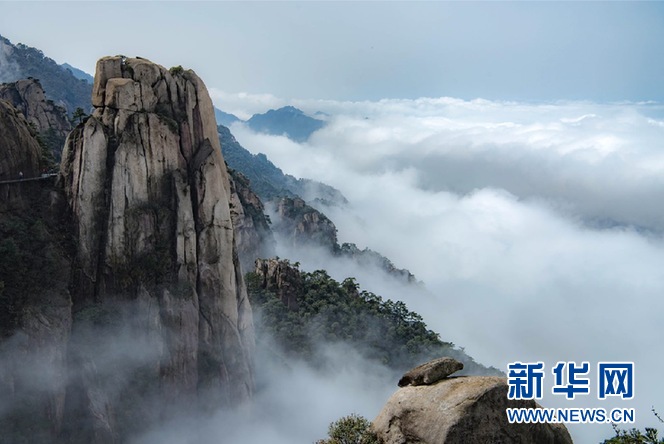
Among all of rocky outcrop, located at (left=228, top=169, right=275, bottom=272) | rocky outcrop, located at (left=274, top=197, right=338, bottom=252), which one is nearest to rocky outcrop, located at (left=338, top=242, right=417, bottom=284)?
rocky outcrop, located at (left=274, top=197, right=338, bottom=252)

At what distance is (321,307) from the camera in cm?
7069

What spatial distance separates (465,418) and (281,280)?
53.8 meters

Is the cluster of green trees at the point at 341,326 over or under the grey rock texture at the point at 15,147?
under

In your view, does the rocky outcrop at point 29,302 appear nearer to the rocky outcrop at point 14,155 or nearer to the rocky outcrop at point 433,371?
the rocky outcrop at point 14,155

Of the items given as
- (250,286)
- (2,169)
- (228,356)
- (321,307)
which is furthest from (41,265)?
(321,307)

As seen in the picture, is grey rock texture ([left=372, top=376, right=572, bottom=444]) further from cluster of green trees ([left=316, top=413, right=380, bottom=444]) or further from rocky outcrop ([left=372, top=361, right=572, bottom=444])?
cluster of green trees ([left=316, top=413, right=380, bottom=444])

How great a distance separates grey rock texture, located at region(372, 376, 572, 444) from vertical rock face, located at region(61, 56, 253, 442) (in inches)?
1023

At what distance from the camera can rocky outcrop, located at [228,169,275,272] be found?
88375 millimetres

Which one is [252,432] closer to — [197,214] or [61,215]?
[197,214]

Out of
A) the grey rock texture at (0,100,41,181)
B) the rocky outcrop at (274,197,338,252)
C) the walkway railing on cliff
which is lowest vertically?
the walkway railing on cliff

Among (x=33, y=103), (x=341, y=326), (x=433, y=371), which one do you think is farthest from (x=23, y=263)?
(x=33, y=103)

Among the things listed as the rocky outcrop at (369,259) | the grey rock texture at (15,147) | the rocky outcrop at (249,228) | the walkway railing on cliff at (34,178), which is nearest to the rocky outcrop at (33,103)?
the rocky outcrop at (249,228)

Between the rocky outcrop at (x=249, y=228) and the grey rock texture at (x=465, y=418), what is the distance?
6386 cm

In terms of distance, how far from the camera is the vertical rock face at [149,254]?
3791 cm
